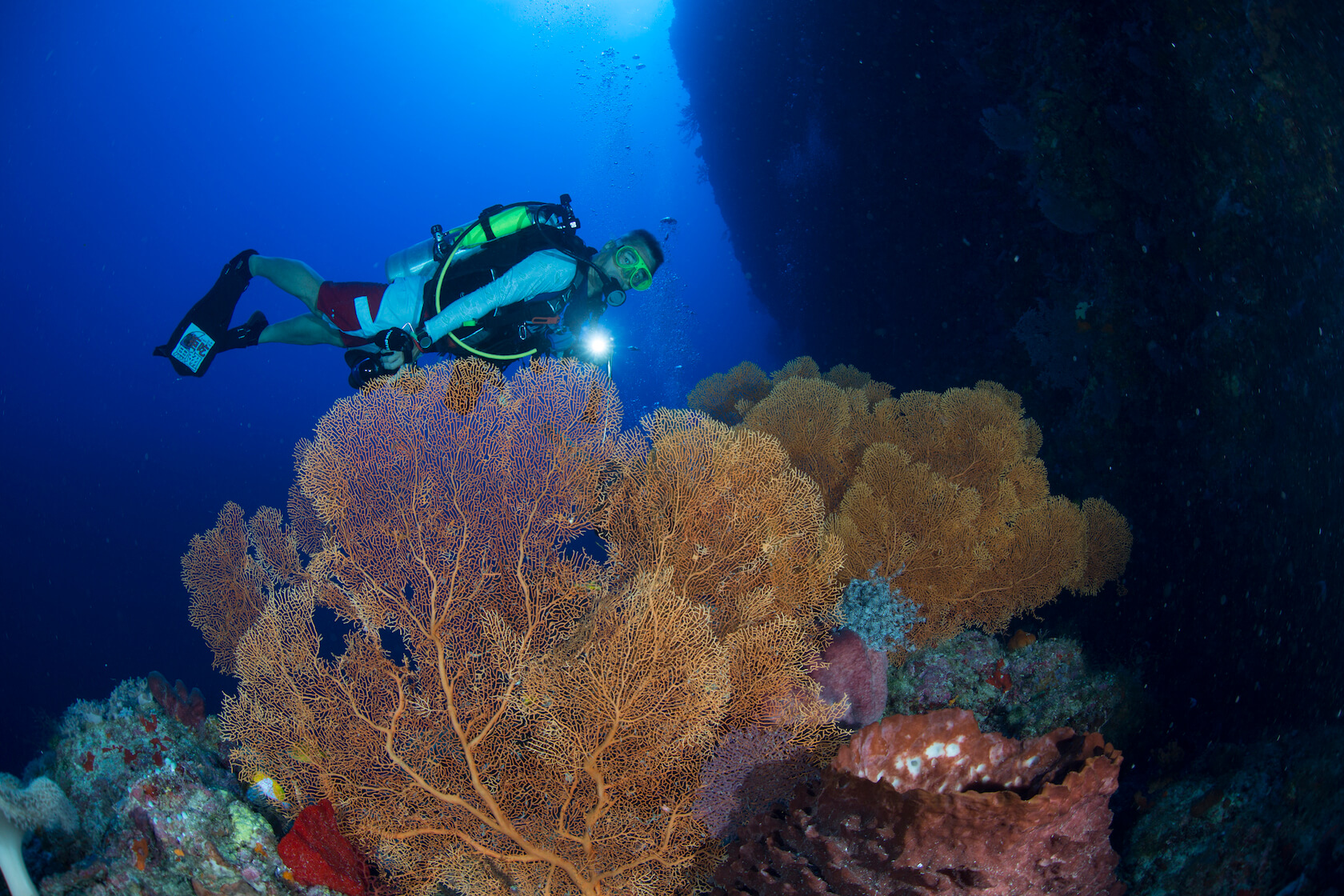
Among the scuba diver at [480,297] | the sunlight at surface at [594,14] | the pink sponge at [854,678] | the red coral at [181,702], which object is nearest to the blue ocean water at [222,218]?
the sunlight at surface at [594,14]

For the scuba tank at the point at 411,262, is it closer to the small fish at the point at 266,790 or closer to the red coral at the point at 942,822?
the small fish at the point at 266,790

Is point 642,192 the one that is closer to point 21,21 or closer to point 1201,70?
point 21,21

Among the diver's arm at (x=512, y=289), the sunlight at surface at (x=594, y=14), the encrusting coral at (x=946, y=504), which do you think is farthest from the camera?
the sunlight at surface at (x=594, y=14)

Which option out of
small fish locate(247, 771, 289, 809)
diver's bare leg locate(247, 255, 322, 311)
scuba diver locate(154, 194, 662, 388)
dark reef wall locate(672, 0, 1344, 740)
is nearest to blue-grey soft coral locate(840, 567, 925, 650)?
dark reef wall locate(672, 0, 1344, 740)

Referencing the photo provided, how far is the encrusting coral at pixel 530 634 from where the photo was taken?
2355 millimetres

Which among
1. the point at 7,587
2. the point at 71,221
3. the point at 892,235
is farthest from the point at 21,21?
the point at 892,235

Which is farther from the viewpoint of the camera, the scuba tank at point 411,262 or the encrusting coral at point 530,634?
the scuba tank at point 411,262

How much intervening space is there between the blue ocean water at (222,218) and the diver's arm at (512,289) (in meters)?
8.27

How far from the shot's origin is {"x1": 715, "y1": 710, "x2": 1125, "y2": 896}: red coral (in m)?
1.91

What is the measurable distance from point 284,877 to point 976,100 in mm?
9448

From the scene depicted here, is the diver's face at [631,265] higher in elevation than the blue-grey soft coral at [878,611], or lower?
higher

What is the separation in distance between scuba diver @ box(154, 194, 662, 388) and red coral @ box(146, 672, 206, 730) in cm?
291

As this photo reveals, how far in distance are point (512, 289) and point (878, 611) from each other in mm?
3670

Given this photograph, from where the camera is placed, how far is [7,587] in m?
26.0
